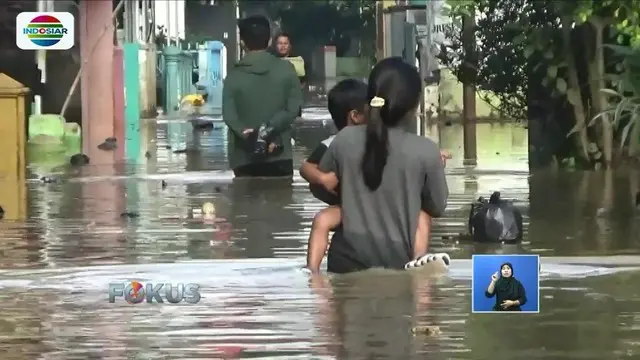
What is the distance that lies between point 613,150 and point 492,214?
590 cm

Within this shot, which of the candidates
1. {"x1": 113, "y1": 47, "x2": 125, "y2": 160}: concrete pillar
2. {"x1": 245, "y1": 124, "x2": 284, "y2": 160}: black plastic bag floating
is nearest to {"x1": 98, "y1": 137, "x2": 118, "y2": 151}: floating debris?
{"x1": 113, "y1": 47, "x2": 125, "y2": 160}: concrete pillar

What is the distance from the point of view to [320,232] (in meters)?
9.11

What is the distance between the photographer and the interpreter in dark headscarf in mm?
7547

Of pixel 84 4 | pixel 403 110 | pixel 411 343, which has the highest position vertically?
pixel 84 4

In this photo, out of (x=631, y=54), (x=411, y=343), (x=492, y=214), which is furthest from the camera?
(x=631, y=54)

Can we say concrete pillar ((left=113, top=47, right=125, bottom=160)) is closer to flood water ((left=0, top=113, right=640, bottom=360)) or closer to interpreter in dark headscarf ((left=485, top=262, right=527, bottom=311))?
flood water ((left=0, top=113, right=640, bottom=360))

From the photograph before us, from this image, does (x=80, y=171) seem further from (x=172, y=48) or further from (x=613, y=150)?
(x=172, y=48)

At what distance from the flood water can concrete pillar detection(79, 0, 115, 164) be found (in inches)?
307

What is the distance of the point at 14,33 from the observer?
26.1 m

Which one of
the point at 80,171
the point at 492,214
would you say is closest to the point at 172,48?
the point at 80,171

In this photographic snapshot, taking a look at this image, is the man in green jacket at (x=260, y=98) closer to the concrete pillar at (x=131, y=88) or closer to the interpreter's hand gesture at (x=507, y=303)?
the interpreter's hand gesture at (x=507, y=303)

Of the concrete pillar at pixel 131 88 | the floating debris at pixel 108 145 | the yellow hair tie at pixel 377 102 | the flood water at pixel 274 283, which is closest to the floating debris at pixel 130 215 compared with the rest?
the flood water at pixel 274 283

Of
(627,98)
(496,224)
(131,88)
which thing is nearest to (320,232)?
(496,224)

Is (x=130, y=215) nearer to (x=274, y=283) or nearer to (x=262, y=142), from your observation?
(x=262, y=142)
